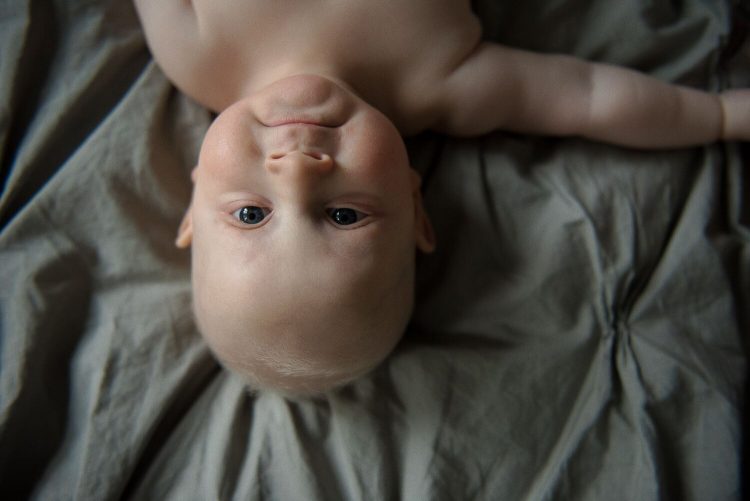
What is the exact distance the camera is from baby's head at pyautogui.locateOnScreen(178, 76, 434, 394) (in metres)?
0.67

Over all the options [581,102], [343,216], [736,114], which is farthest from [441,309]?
[736,114]

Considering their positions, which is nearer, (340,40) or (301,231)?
(301,231)

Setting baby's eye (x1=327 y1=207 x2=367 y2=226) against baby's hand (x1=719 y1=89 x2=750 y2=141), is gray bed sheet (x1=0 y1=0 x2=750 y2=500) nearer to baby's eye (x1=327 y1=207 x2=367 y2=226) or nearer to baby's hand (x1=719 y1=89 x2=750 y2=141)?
baby's hand (x1=719 y1=89 x2=750 y2=141)

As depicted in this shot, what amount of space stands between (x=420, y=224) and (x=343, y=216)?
0.54ft

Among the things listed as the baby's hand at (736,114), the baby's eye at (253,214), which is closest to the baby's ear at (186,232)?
the baby's eye at (253,214)

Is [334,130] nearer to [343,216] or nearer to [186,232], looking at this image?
[343,216]

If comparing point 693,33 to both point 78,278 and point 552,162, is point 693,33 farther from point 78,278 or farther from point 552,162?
point 78,278

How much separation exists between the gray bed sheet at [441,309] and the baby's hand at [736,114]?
0.15 ft

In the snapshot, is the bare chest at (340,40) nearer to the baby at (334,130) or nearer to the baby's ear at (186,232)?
the baby at (334,130)

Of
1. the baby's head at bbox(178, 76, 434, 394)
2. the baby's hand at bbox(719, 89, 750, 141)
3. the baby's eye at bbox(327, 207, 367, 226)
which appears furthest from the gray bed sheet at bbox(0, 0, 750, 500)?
the baby's eye at bbox(327, 207, 367, 226)

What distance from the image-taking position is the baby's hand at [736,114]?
88 cm

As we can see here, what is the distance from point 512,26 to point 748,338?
2.06 feet

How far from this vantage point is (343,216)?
2.30 feet

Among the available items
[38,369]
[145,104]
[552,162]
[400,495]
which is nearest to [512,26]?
[552,162]
